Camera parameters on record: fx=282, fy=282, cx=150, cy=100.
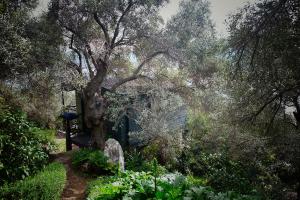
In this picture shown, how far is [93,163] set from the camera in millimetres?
12781

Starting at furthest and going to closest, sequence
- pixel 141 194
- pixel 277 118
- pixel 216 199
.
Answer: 1. pixel 277 118
2. pixel 141 194
3. pixel 216 199

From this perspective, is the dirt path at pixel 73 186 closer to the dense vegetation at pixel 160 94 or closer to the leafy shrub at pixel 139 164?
the dense vegetation at pixel 160 94

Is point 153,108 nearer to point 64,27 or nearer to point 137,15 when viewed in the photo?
point 137,15

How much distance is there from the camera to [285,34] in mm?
6422

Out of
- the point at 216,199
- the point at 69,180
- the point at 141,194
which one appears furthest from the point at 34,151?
the point at 216,199

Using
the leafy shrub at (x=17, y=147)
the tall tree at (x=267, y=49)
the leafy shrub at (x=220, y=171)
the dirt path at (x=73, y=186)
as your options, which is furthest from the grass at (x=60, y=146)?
the tall tree at (x=267, y=49)

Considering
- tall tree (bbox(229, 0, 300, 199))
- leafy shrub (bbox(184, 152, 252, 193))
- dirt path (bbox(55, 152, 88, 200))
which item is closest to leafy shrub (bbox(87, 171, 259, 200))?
dirt path (bbox(55, 152, 88, 200))

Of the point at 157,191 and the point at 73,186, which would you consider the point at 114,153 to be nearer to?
the point at 73,186

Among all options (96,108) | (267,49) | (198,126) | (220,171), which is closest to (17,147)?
(96,108)

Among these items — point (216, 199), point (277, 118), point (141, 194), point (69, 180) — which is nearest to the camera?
point (216, 199)

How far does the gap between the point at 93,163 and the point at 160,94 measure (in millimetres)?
4896

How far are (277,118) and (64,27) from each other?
1069 centimetres

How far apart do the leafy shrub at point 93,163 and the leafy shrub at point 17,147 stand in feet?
6.45

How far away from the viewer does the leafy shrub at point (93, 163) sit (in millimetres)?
→ 12391
